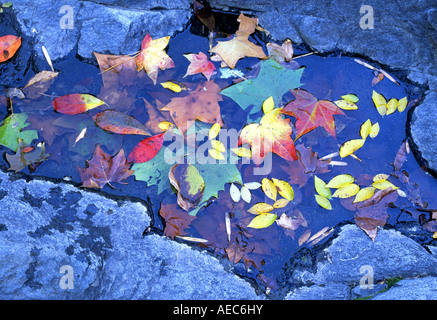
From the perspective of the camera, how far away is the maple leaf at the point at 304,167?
6.64 feet

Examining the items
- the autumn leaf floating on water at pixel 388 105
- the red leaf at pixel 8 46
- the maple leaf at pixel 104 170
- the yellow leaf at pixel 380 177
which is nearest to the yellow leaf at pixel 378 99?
the autumn leaf floating on water at pixel 388 105

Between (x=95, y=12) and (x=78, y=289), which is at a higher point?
(x=95, y=12)

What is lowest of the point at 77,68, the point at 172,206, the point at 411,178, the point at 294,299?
the point at 294,299

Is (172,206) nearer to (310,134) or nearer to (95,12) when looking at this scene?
(310,134)

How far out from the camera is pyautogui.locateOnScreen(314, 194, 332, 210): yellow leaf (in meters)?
1.98

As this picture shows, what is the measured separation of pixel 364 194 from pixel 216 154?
883mm

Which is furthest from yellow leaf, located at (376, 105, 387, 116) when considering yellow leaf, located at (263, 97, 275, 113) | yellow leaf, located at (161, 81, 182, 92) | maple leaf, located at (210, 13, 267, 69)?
yellow leaf, located at (161, 81, 182, 92)

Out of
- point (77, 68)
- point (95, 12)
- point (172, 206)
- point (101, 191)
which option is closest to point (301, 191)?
point (172, 206)

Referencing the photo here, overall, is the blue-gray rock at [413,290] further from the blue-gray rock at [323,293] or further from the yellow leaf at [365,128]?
the yellow leaf at [365,128]

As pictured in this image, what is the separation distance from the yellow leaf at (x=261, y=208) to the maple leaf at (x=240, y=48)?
0.94 m

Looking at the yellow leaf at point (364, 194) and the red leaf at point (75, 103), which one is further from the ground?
the red leaf at point (75, 103)

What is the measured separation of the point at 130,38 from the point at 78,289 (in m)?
1.57

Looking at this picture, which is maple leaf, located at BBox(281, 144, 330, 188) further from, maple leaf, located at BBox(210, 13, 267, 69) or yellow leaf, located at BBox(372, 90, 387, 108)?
maple leaf, located at BBox(210, 13, 267, 69)

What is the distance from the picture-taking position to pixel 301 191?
2008 millimetres
